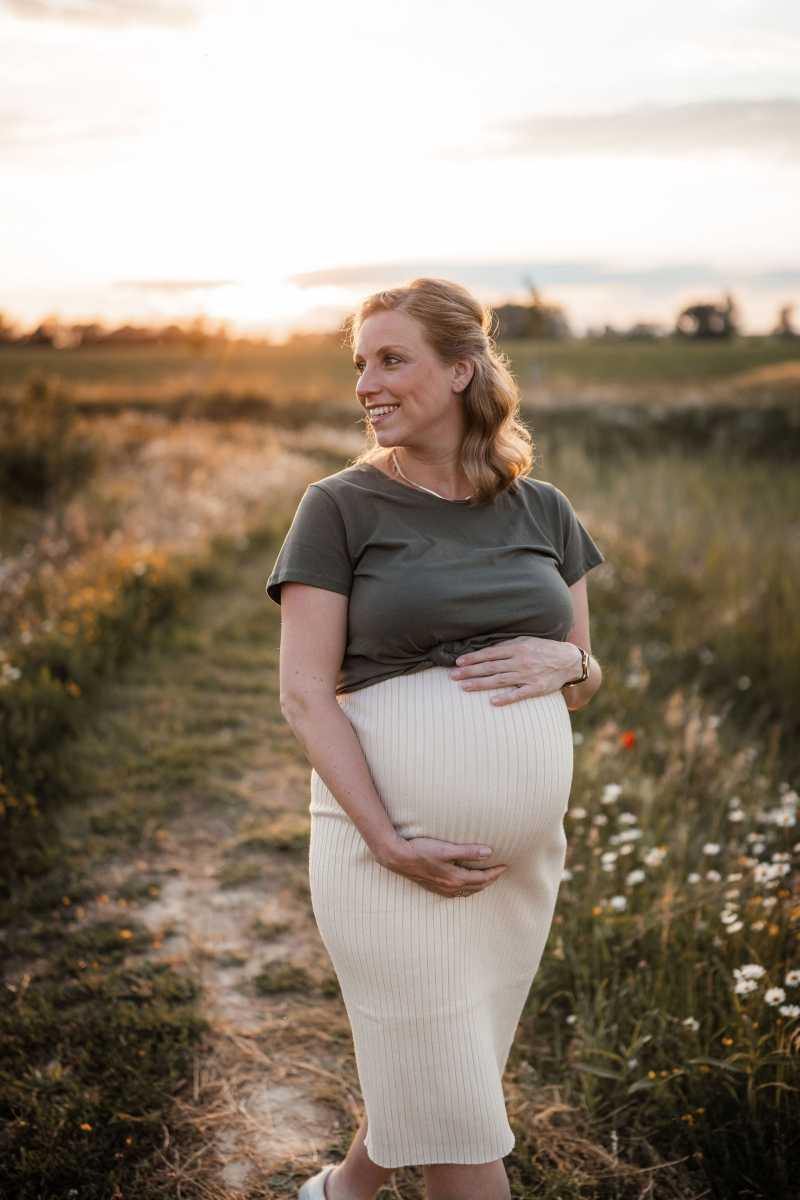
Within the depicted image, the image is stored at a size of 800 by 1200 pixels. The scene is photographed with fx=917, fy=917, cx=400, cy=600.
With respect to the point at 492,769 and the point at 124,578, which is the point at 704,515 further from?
the point at 492,769

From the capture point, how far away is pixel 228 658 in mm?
7141

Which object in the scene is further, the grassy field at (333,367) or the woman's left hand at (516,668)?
the grassy field at (333,367)

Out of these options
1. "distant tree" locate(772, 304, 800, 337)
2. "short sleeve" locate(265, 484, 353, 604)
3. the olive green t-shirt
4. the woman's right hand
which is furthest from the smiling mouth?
"distant tree" locate(772, 304, 800, 337)

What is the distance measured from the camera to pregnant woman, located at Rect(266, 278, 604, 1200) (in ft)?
6.56

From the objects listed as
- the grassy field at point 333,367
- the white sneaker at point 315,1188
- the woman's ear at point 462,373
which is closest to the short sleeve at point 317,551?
the woman's ear at point 462,373

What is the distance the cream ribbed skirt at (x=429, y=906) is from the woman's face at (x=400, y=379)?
589 mm

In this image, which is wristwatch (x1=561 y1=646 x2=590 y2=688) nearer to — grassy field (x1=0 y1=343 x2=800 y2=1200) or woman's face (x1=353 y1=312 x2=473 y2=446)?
woman's face (x1=353 y1=312 x2=473 y2=446)

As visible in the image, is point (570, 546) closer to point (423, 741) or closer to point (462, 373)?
point (462, 373)

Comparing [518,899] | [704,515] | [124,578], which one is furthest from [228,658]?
[704,515]

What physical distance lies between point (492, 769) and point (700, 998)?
1712 mm

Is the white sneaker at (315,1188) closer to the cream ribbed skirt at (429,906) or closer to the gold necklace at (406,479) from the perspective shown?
the cream ribbed skirt at (429,906)

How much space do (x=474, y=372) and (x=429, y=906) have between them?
1272 millimetres

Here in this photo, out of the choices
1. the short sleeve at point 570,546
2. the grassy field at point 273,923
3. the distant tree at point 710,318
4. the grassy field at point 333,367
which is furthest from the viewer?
the distant tree at point 710,318

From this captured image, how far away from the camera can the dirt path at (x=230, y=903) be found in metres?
2.71
